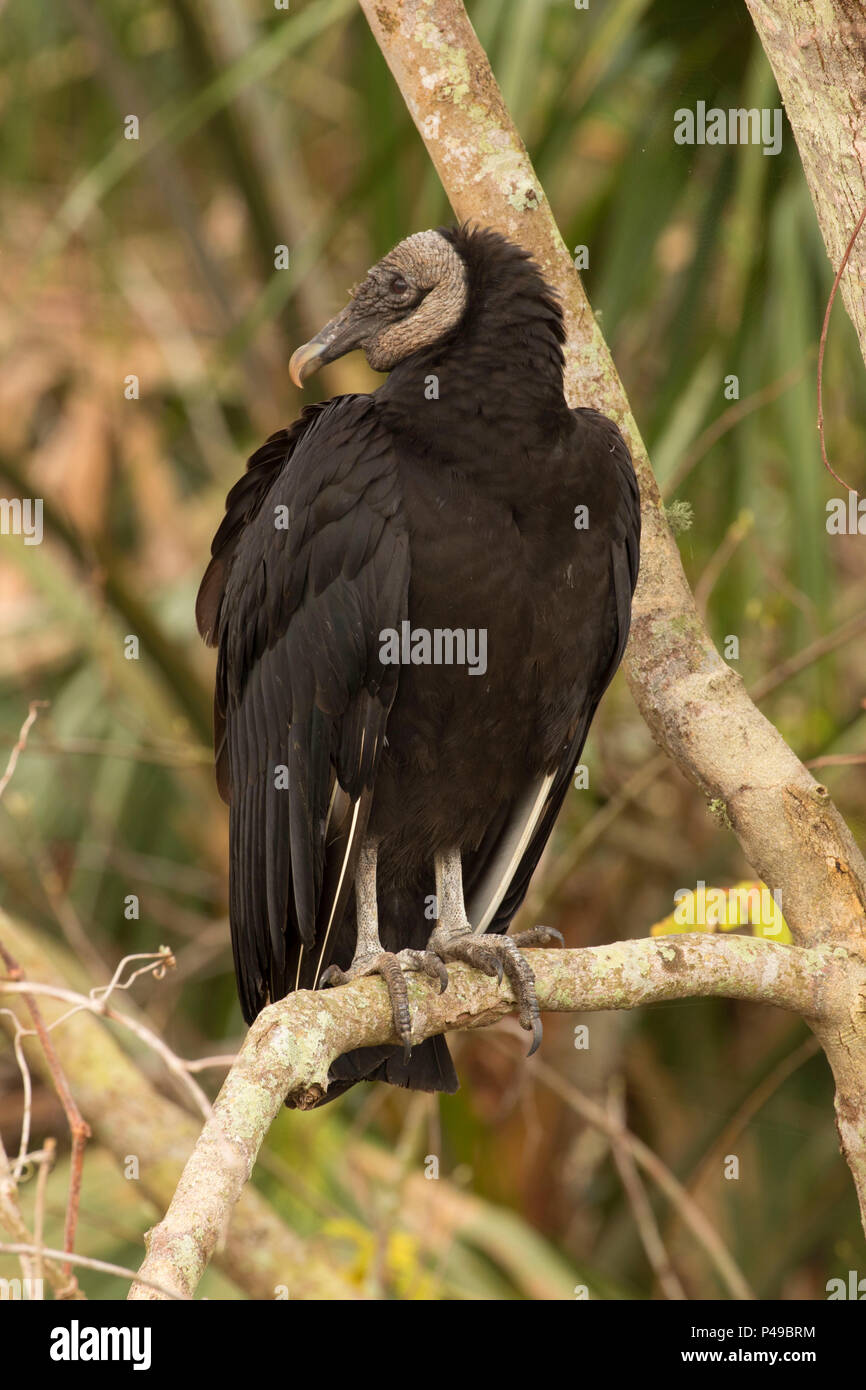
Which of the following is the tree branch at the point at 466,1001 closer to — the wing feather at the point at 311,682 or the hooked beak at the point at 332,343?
the wing feather at the point at 311,682

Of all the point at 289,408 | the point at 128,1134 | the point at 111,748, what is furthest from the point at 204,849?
the point at 128,1134

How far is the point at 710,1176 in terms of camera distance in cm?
569

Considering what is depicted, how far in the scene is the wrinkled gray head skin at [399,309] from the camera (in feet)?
9.70

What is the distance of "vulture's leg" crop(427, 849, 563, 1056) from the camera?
106 inches

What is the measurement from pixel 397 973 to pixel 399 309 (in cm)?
132

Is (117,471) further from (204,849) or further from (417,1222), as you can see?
(417,1222)

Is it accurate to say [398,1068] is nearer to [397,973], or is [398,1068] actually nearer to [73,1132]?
[397,973]

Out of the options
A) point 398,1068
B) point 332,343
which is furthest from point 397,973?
point 332,343

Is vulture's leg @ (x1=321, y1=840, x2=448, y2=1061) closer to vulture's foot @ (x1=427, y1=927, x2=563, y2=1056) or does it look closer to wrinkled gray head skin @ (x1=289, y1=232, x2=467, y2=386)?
vulture's foot @ (x1=427, y1=927, x2=563, y2=1056)

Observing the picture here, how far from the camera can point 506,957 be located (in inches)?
108

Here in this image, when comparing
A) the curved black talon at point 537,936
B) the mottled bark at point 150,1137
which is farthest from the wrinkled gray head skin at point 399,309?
the mottled bark at point 150,1137
